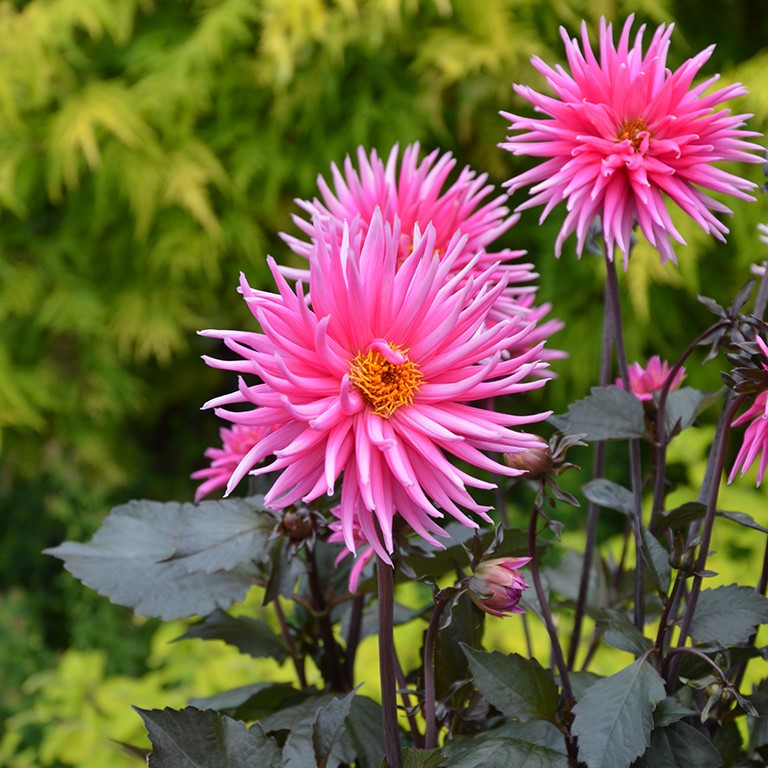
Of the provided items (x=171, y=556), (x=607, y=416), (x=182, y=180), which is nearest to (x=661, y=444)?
(x=607, y=416)

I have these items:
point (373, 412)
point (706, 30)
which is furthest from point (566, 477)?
point (373, 412)

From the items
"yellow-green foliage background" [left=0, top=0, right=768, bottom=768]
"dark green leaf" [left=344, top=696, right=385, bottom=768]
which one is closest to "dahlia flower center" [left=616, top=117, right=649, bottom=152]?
"dark green leaf" [left=344, top=696, right=385, bottom=768]

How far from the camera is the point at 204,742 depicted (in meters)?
0.42

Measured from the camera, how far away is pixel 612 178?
468 mm

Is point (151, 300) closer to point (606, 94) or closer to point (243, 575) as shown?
point (243, 575)

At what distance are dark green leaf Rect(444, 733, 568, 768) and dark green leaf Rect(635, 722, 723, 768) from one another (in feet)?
0.15

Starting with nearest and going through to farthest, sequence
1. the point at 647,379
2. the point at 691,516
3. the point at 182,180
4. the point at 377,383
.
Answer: the point at 377,383 → the point at 691,516 → the point at 647,379 → the point at 182,180

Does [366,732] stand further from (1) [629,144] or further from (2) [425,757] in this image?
(1) [629,144]

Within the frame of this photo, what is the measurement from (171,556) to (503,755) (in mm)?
199

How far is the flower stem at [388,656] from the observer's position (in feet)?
1.29

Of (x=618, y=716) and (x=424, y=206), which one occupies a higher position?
(x=424, y=206)

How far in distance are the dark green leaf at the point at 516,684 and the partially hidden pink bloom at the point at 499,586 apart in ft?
0.14

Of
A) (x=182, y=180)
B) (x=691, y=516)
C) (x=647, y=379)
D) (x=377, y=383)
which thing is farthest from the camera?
(x=182, y=180)

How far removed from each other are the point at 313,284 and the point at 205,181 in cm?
147
